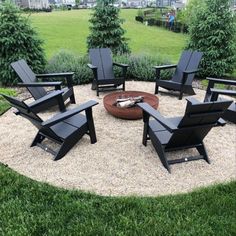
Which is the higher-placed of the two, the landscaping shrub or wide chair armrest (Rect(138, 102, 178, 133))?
wide chair armrest (Rect(138, 102, 178, 133))

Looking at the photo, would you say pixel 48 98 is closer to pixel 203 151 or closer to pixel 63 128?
pixel 63 128

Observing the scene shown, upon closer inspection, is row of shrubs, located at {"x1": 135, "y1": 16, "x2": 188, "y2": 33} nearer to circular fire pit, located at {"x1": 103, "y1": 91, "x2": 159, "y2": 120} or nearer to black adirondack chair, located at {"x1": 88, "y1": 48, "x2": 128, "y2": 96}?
black adirondack chair, located at {"x1": 88, "y1": 48, "x2": 128, "y2": 96}

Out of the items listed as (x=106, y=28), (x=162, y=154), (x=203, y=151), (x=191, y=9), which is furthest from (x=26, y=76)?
(x=191, y=9)

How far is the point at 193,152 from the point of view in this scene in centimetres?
355

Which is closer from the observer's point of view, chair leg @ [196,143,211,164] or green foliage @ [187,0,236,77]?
chair leg @ [196,143,211,164]

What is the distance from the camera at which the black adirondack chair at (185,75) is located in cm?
530

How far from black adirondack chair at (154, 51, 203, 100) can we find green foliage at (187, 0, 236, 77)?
149 cm

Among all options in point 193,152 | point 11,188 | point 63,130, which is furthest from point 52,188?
point 193,152

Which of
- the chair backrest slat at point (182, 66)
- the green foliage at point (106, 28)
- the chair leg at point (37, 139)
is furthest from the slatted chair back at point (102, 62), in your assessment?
the chair leg at point (37, 139)

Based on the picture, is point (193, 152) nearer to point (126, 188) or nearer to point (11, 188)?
point (126, 188)

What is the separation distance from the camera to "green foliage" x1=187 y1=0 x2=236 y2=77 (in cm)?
681

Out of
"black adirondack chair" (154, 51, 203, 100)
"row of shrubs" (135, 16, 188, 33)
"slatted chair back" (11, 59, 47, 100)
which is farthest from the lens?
"row of shrubs" (135, 16, 188, 33)

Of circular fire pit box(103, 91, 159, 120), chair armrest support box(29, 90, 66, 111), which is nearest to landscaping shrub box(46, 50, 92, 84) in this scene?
circular fire pit box(103, 91, 159, 120)

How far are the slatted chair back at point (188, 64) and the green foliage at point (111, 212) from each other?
316cm
